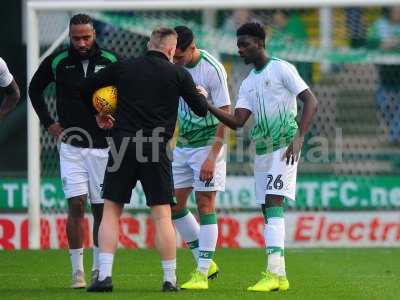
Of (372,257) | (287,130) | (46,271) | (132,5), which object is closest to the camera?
(287,130)

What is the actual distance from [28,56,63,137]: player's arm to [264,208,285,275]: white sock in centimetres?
203

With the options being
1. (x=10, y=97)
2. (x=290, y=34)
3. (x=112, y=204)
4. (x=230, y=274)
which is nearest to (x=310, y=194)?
(x=290, y=34)

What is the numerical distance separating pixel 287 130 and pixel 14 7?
11306 millimetres

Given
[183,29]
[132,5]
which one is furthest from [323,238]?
[183,29]

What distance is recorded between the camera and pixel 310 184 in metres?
16.4

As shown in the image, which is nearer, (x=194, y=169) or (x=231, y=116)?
(x=231, y=116)

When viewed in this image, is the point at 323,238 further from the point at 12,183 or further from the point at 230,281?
the point at 230,281

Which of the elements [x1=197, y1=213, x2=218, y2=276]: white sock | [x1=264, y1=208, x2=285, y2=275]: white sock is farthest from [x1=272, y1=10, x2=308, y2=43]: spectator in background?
[x1=264, y1=208, x2=285, y2=275]: white sock

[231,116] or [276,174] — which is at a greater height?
[231,116]

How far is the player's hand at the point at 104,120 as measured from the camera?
9656 millimetres

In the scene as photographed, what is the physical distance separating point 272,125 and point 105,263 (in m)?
1.91

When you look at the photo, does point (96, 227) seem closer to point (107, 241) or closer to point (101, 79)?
point (107, 241)

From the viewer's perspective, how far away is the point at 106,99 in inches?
378

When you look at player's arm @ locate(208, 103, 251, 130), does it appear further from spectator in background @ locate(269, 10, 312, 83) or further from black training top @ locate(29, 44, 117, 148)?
spectator in background @ locate(269, 10, 312, 83)
